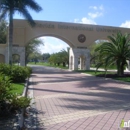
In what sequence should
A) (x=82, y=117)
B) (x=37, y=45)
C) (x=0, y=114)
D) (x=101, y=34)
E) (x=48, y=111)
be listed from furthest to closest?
1. (x=37, y=45)
2. (x=101, y=34)
3. (x=48, y=111)
4. (x=82, y=117)
5. (x=0, y=114)

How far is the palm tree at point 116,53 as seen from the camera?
2059cm

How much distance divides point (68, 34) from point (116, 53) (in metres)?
16.0

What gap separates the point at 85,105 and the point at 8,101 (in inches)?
129

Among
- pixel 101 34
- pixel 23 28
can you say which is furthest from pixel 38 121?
pixel 101 34

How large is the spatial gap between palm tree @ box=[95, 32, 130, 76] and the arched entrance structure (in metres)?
14.6

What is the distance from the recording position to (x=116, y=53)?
2067cm

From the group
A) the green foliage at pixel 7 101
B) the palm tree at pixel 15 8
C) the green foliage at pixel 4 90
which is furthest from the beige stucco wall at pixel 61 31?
the green foliage at pixel 4 90

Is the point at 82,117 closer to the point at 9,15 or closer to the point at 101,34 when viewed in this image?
the point at 9,15

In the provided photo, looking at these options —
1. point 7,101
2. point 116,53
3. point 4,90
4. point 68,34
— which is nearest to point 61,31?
point 68,34

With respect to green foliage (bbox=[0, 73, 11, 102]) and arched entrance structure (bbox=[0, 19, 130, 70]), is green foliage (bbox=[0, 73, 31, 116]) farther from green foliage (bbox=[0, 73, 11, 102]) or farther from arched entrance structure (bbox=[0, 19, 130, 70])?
arched entrance structure (bbox=[0, 19, 130, 70])

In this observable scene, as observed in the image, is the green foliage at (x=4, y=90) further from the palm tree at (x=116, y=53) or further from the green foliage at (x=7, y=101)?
the palm tree at (x=116, y=53)

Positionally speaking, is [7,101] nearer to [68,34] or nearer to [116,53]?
[116,53]

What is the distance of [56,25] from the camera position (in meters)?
34.6

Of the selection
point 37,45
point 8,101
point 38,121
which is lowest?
point 38,121
